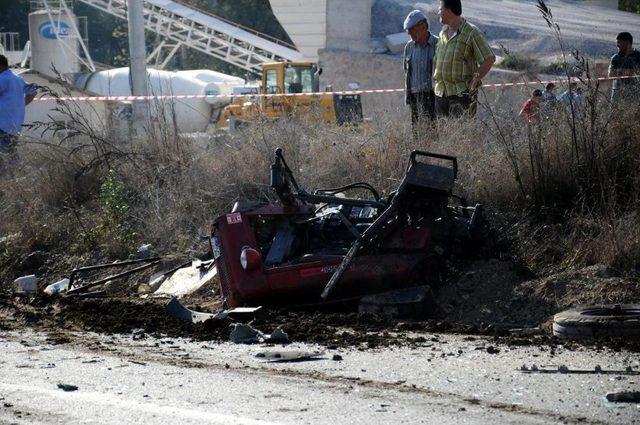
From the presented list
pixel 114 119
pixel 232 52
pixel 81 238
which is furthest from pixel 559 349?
pixel 232 52

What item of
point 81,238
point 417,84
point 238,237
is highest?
point 417,84

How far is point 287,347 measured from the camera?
316 inches

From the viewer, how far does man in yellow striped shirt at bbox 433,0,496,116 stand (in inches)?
501

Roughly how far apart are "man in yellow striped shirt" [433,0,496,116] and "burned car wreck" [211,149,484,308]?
294 cm

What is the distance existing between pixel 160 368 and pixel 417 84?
23.3 feet

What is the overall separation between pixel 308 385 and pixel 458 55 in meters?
6.85

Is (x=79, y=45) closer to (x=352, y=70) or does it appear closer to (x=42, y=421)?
(x=352, y=70)

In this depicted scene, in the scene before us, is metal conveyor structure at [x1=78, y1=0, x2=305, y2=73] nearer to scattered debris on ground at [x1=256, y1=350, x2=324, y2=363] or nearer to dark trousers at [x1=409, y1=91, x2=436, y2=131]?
dark trousers at [x1=409, y1=91, x2=436, y2=131]

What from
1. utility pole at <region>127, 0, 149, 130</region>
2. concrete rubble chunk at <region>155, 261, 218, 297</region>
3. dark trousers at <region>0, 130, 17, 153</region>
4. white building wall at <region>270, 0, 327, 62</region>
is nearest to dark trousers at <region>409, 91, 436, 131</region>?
concrete rubble chunk at <region>155, 261, 218, 297</region>

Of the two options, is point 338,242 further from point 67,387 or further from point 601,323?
point 67,387

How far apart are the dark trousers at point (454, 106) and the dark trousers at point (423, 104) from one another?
227mm

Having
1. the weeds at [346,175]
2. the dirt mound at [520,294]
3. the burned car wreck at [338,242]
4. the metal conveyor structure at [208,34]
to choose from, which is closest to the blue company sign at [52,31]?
the metal conveyor structure at [208,34]

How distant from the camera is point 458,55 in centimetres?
1275

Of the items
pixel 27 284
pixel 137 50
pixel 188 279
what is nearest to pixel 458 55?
pixel 188 279
